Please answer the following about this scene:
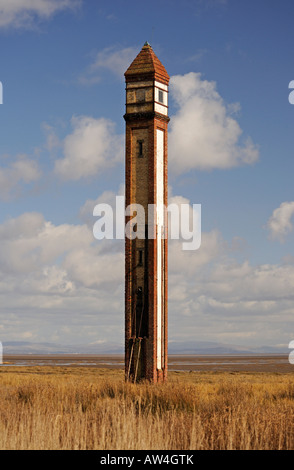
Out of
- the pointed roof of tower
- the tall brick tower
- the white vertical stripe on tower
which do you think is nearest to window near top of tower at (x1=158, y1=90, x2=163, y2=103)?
the tall brick tower

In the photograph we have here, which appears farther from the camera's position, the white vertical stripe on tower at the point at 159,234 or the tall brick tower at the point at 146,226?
the white vertical stripe on tower at the point at 159,234

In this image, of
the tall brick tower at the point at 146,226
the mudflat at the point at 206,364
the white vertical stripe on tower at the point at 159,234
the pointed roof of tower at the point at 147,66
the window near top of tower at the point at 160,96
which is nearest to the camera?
the tall brick tower at the point at 146,226

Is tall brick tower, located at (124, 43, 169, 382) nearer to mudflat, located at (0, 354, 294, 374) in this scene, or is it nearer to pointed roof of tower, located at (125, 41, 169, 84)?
pointed roof of tower, located at (125, 41, 169, 84)

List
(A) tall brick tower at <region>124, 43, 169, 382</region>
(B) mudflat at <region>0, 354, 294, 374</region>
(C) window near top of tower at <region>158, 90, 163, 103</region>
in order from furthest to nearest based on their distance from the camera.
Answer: (B) mudflat at <region>0, 354, 294, 374</region>, (C) window near top of tower at <region>158, 90, 163, 103</region>, (A) tall brick tower at <region>124, 43, 169, 382</region>

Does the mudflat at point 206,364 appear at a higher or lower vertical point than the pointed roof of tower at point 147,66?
lower

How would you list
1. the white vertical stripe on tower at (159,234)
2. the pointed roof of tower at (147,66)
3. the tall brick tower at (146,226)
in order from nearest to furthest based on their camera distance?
the tall brick tower at (146,226), the white vertical stripe on tower at (159,234), the pointed roof of tower at (147,66)

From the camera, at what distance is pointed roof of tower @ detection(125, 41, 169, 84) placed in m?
31.1

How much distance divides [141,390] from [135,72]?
16.5 meters

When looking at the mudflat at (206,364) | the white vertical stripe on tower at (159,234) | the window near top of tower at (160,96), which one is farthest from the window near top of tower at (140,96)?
the mudflat at (206,364)

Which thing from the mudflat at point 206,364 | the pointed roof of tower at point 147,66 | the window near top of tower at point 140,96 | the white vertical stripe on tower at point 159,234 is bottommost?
the mudflat at point 206,364

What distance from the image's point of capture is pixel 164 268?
1223 inches

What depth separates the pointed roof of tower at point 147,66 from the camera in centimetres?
3106

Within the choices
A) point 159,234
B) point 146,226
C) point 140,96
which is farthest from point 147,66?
point 159,234

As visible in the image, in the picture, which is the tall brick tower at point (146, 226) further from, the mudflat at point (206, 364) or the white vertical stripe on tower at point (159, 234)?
the mudflat at point (206, 364)
